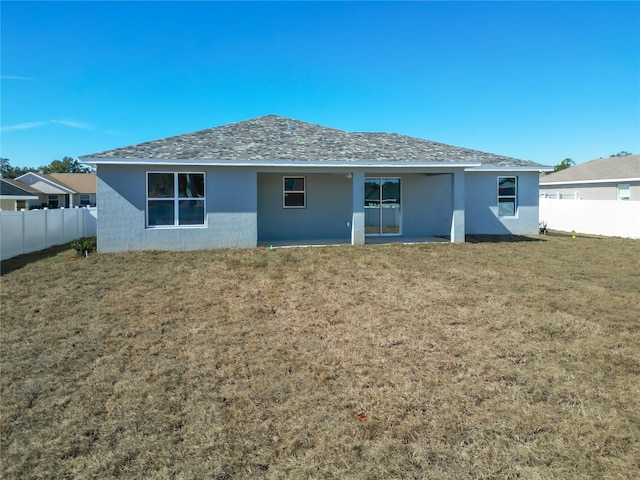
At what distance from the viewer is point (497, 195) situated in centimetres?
1709

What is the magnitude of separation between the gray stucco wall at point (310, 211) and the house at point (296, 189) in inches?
1.6

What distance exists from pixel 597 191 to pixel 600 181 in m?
0.84

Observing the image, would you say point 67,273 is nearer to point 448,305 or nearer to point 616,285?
point 448,305

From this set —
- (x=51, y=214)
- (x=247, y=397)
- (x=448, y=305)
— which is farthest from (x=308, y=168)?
(x=51, y=214)

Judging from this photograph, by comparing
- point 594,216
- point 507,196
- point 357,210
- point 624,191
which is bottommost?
point 594,216

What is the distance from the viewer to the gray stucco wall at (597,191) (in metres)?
22.0

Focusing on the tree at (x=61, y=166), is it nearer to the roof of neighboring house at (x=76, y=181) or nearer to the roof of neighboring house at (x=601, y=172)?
the roof of neighboring house at (x=76, y=181)

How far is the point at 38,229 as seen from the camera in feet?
47.1

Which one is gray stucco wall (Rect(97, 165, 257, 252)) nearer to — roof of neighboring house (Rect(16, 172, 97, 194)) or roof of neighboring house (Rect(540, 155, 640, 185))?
roof of neighboring house (Rect(540, 155, 640, 185))

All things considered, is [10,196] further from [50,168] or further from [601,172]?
[50,168]

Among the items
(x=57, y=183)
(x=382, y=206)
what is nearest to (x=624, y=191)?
(x=382, y=206)

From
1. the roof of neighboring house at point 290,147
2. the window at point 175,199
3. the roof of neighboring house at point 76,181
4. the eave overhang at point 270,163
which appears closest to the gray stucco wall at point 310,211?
the roof of neighboring house at point 290,147

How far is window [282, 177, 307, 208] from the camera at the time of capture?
1515cm

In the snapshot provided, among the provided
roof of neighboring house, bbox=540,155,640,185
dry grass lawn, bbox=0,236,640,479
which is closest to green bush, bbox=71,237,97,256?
dry grass lawn, bbox=0,236,640,479
